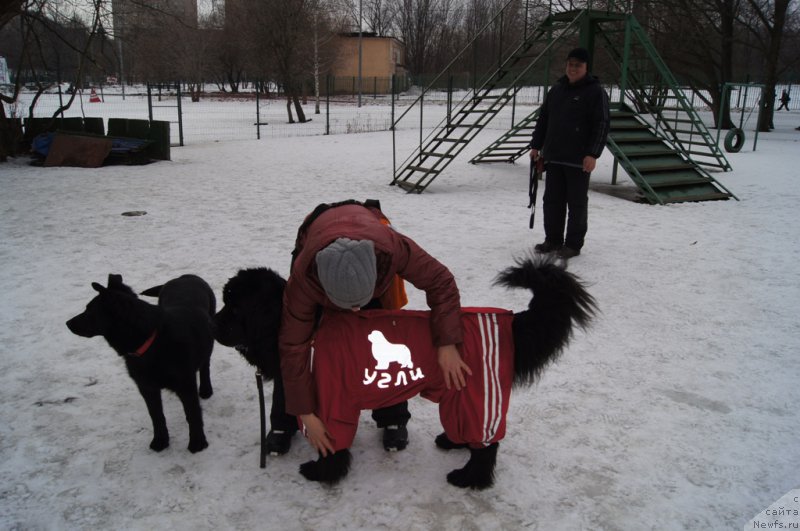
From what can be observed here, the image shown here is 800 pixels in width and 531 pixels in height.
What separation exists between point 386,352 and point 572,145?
3948mm

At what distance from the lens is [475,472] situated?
2.38m

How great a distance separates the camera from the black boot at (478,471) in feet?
7.69

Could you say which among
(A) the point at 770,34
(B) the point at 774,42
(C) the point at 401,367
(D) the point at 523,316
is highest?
(A) the point at 770,34

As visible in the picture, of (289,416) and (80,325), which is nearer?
(80,325)

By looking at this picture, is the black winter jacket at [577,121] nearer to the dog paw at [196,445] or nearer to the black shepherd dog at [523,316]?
the black shepherd dog at [523,316]

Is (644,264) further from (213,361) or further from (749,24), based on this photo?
(749,24)

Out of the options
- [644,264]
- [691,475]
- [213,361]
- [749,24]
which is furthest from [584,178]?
[749,24]

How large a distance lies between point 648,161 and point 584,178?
4.22 metres

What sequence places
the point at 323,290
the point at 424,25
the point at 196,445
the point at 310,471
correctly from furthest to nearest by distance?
the point at 424,25, the point at 196,445, the point at 310,471, the point at 323,290

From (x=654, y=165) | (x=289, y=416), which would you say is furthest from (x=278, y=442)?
(x=654, y=165)

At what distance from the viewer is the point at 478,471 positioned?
238 cm

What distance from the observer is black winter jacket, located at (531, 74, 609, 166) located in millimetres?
5273

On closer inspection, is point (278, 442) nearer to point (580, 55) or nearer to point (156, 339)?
point (156, 339)

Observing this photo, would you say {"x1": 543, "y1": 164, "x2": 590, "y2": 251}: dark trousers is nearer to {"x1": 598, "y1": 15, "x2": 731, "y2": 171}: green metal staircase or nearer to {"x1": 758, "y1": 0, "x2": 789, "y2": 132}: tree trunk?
{"x1": 598, "y1": 15, "x2": 731, "y2": 171}: green metal staircase
